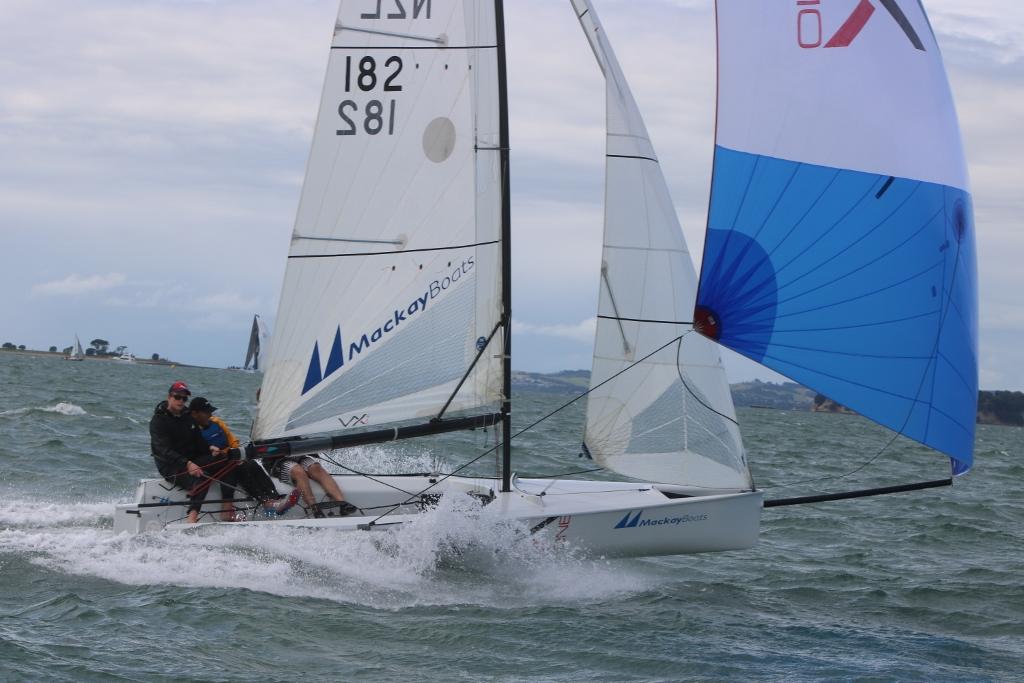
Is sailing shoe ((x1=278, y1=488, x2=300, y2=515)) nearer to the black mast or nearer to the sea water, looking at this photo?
the sea water

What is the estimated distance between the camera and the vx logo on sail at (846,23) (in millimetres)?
7465

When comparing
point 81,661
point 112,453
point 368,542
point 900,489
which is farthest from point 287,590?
point 112,453

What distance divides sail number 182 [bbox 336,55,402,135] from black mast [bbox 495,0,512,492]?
28.0 inches

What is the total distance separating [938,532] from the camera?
38.6 ft

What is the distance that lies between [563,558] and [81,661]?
11.2 ft

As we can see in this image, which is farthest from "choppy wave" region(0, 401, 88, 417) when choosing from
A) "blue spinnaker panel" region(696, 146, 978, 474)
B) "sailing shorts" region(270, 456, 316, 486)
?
"blue spinnaker panel" region(696, 146, 978, 474)

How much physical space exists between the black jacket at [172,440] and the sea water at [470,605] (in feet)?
2.06

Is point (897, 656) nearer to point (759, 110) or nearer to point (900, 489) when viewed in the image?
point (900, 489)

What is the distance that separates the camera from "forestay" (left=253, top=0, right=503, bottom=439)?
8.38m

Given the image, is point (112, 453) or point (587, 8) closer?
point (587, 8)

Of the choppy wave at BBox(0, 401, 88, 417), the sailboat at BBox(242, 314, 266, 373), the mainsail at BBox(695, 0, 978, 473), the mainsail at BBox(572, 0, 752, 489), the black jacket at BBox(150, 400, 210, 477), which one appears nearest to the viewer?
the mainsail at BBox(695, 0, 978, 473)

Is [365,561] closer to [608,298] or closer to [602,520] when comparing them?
[602,520]

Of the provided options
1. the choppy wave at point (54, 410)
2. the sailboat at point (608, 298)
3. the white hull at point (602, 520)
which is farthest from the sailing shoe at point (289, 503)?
the choppy wave at point (54, 410)

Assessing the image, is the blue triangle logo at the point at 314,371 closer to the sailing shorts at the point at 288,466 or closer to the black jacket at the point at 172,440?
the sailing shorts at the point at 288,466
